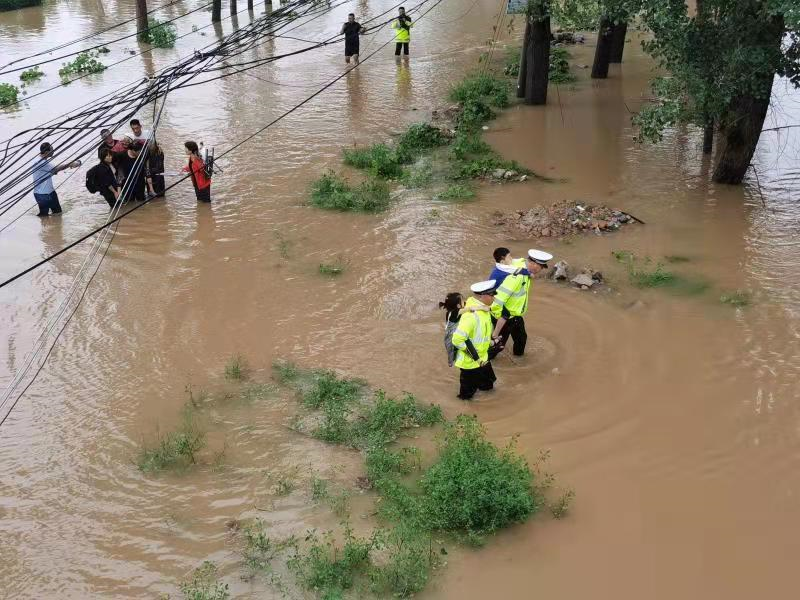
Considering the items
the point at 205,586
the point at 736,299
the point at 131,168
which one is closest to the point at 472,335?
the point at 205,586

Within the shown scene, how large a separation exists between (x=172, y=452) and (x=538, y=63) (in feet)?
41.4

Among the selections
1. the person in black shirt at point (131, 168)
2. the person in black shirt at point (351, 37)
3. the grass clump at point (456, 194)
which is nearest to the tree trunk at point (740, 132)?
the grass clump at point (456, 194)

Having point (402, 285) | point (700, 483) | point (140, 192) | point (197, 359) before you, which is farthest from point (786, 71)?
point (140, 192)

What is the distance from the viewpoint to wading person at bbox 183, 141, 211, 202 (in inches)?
486

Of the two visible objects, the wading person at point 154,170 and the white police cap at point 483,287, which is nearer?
the white police cap at point 483,287

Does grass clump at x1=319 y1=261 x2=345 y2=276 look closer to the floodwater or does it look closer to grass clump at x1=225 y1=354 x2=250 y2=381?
the floodwater

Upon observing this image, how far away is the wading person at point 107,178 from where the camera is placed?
12531 mm

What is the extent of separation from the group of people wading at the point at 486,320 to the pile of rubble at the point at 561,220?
10.5 feet

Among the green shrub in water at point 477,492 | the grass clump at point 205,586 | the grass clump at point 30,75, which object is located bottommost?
the grass clump at point 205,586

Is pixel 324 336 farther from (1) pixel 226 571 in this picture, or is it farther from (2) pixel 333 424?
(1) pixel 226 571

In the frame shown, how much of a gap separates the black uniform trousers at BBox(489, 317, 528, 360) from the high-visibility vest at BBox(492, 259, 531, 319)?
0.15m

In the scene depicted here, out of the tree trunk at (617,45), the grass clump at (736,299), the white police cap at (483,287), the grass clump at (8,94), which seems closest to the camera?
the white police cap at (483,287)

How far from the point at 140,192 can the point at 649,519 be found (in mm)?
10274

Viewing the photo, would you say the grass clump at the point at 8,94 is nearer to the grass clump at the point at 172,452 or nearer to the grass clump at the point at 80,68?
the grass clump at the point at 80,68
